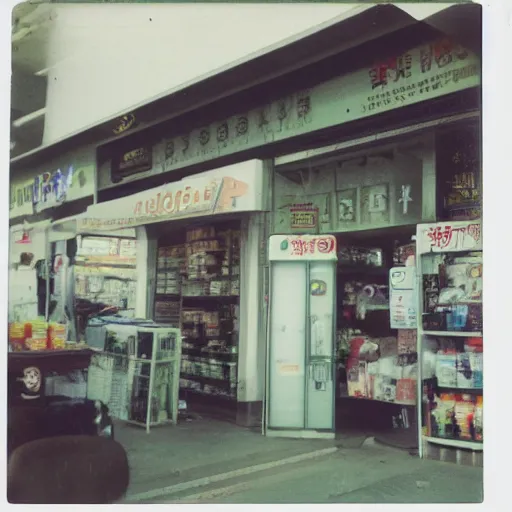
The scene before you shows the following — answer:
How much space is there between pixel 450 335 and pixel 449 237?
0.75 metres

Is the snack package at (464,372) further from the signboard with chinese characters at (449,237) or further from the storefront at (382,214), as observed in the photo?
the signboard with chinese characters at (449,237)

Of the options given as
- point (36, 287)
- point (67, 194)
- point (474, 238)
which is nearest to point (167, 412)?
point (36, 287)

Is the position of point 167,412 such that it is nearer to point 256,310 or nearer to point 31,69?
point 256,310

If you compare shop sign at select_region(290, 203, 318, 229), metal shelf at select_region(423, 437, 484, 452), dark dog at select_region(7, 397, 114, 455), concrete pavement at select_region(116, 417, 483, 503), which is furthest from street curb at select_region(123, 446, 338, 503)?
shop sign at select_region(290, 203, 318, 229)

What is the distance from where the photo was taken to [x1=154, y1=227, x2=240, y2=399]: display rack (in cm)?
530

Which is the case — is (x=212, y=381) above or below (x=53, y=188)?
below

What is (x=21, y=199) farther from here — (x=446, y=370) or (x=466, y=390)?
(x=466, y=390)

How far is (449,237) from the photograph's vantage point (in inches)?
192

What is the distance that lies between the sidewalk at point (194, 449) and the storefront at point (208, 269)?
0.28 metres

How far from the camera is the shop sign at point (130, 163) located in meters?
5.30

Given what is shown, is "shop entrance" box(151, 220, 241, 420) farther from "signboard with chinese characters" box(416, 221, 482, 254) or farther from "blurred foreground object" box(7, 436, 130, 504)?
"signboard with chinese characters" box(416, 221, 482, 254)

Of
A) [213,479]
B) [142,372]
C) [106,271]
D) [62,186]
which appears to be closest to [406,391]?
[213,479]

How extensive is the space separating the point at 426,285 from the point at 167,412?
7.47ft

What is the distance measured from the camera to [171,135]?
5.31m
